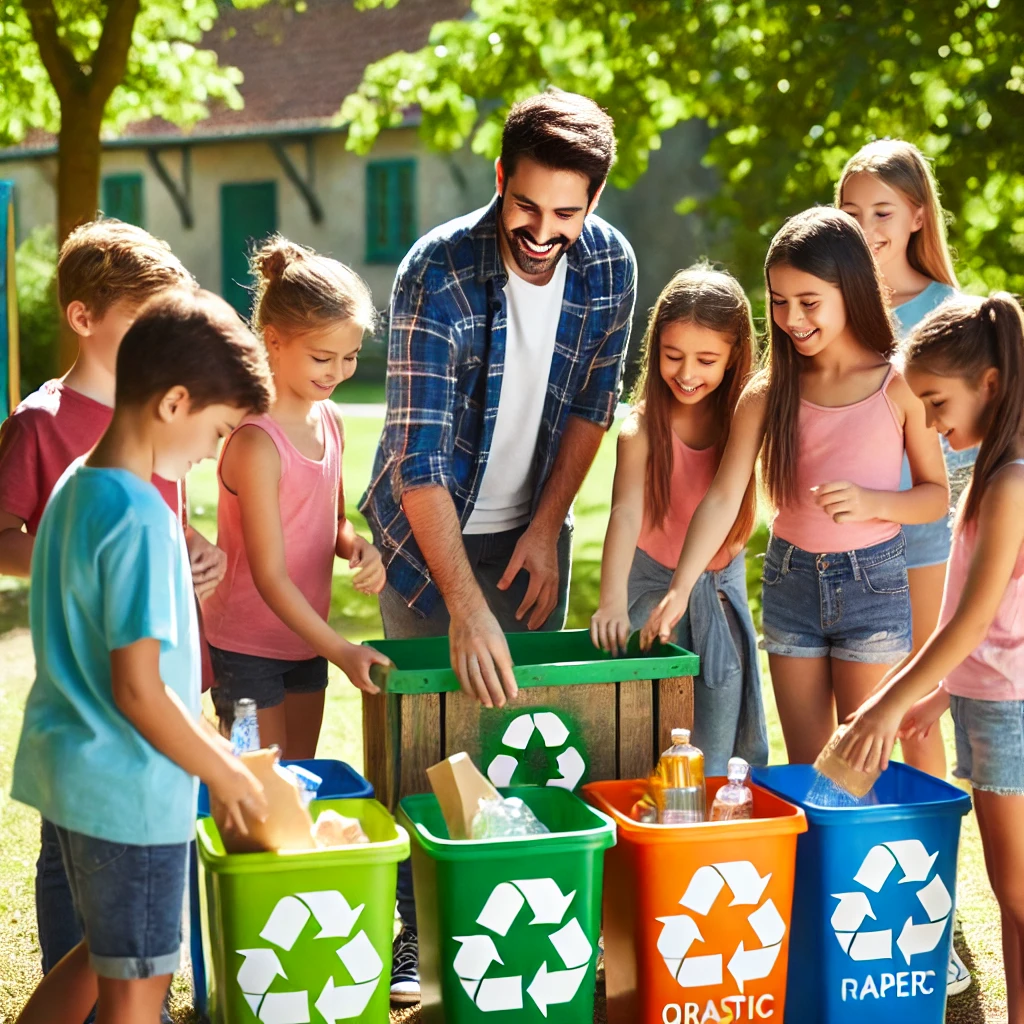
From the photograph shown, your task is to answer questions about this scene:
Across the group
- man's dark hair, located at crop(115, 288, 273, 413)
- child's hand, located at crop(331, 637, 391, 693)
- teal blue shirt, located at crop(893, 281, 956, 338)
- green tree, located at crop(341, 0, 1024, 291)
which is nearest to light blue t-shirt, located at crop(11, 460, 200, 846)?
man's dark hair, located at crop(115, 288, 273, 413)

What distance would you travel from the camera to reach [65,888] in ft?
9.00

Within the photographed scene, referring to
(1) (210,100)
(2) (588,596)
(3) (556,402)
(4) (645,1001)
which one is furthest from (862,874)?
(1) (210,100)

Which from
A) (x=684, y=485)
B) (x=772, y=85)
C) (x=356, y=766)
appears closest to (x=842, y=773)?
(x=684, y=485)

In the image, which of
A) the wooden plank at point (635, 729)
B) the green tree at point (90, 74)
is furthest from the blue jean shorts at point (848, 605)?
the green tree at point (90, 74)

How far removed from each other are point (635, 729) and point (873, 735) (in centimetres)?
54

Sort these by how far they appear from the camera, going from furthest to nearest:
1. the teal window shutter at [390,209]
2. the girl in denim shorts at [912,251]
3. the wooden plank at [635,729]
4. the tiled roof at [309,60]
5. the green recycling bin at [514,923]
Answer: the tiled roof at [309,60], the teal window shutter at [390,209], the girl in denim shorts at [912,251], the wooden plank at [635,729], the green recycling bin at [514,923]

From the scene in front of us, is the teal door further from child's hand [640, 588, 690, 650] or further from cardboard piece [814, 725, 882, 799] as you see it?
cardboard piece [814, 725, 882, 799]

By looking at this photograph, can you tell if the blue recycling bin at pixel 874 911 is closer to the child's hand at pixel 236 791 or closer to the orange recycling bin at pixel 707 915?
the orange recycling bin at pixel 707 915

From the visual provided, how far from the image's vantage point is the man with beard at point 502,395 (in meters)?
2.90

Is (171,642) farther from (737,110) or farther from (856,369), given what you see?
(737,110)

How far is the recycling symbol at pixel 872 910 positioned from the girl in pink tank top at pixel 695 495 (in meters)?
0.59

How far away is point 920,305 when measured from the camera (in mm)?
3664

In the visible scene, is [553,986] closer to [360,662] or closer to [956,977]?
[360,662]

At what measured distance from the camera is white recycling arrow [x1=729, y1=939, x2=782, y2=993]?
8.84 ft
